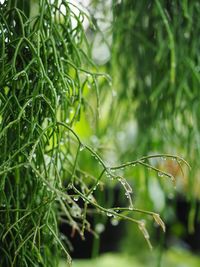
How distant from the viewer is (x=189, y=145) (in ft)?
2.02

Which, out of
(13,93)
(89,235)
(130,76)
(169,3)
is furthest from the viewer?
(89,235)

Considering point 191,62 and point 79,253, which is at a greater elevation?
point 191,62

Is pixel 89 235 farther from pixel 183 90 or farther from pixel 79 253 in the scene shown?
pixel 183 90

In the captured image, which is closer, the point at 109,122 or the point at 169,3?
the point at 169,3

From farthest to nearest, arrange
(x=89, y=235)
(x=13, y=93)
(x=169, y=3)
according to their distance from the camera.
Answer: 1. (x=89, y=235)
2. (x=169, y=3)
3. (x=13, y=93)

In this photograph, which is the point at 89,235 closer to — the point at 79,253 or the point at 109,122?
the point at 79,253

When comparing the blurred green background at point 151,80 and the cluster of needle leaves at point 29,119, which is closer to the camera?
the cluster of needle leaves at point 29,119

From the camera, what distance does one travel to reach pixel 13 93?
14.8 inches

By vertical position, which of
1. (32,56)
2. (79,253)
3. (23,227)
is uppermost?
(32,56)

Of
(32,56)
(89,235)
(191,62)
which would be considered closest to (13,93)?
(32,56)

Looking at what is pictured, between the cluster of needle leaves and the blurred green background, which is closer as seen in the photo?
the cluster of needle leaves

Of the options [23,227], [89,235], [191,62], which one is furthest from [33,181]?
[89,235]

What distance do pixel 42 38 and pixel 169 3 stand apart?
21cm

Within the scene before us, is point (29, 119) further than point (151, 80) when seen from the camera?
No
